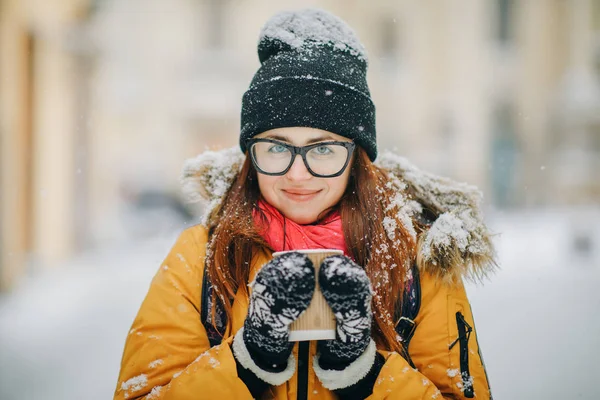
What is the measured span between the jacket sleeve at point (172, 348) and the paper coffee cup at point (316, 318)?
24 centimetres

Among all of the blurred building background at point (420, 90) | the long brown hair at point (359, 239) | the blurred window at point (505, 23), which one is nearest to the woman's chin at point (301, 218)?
the long brown hair at point (359, 239)

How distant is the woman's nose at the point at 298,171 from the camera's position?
4.85 ft

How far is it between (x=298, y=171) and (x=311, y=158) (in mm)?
75

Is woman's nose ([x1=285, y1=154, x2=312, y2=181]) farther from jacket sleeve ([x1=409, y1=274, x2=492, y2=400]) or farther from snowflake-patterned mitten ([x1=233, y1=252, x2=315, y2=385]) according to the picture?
jacket sleeve ([x1=409, y1=274, x2=492, y2=400])

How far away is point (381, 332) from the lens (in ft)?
4.73

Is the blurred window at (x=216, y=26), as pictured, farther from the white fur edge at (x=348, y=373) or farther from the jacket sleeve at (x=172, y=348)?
the white fur edge at (x=348, y=373)

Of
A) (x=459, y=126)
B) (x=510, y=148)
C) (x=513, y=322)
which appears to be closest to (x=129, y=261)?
(x=513, y=322)

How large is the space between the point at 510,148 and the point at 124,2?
1396cm

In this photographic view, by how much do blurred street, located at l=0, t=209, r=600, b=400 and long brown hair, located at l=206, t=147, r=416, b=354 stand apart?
0.90 meters

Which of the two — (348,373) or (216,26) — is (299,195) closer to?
(348,373)

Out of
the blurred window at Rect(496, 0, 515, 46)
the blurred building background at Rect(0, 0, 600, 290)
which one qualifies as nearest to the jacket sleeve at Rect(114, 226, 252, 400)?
the blurred building background at Rect(0, 0, 600, 290)

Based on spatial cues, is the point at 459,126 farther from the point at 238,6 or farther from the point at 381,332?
the point at 381,332

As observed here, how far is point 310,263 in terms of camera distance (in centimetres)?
116

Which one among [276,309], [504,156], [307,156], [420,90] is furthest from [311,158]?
[504,156]
